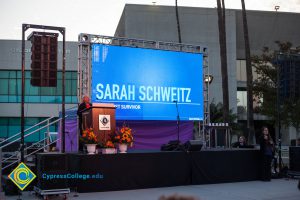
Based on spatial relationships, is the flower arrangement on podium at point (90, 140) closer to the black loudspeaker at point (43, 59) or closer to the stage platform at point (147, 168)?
the stage platform at point (147, 168)

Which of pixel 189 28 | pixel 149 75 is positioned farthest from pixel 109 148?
pixel 189 28

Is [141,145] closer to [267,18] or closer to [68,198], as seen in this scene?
[68,198]

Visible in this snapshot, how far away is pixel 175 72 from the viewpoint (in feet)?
60.5

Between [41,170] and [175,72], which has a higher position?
[175,72]

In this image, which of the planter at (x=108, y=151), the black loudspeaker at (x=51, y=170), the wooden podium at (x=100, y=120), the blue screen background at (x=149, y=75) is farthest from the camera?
the blue screen background at (x=149, y=75)

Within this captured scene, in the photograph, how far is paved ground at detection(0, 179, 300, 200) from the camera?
11375mm

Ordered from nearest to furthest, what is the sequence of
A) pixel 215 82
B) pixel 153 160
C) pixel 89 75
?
1. pixel 153 160
2. pixel 89 75
3. pixel 215 82

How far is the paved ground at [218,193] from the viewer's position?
37.3ft

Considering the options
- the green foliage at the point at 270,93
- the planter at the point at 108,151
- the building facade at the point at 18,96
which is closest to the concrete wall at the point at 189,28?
the building facade at the point at 18,96

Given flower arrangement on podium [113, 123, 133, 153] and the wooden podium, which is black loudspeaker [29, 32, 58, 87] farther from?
flower arrangement on podium [113, 123, 133, 153]

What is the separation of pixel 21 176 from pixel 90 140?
2361 mm

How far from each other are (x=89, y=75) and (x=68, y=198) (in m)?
6.52

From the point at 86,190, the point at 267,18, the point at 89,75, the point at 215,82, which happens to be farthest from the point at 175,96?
the point at 267,18

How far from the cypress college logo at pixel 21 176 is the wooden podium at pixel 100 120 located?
2.95 meters
